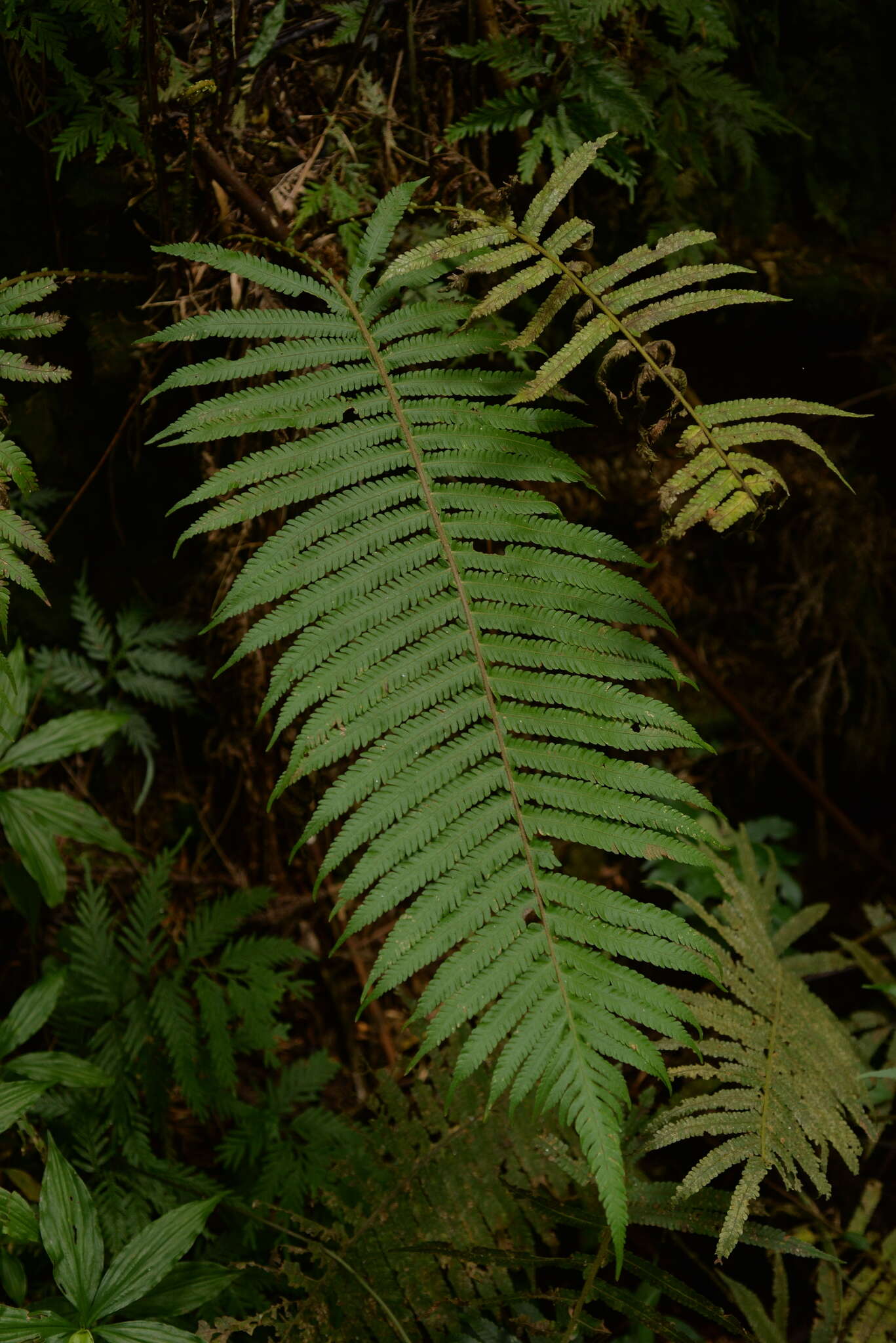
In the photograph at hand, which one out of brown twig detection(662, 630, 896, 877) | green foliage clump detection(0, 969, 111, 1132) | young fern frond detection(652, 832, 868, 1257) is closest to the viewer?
young fern frond detection(652, 832, 868, 1257)

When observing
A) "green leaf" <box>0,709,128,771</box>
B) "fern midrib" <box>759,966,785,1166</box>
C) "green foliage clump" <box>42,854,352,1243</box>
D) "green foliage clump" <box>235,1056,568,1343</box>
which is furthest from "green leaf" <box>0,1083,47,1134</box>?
"fern midrib" <box>759,966,785,1166</box>

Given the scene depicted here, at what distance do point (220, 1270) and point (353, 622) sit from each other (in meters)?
1.26

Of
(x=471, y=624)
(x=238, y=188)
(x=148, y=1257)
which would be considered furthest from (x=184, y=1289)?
(x=238, y=188)

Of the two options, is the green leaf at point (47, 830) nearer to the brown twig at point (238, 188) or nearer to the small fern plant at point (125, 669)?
the small fern plant at point (125, 669)

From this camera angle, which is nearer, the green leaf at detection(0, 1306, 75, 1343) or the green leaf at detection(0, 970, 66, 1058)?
the green leaf at detection(0, 1306, 75, 1343)

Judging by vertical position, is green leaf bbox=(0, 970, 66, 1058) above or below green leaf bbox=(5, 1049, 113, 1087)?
above

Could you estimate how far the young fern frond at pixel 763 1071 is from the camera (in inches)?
61.4

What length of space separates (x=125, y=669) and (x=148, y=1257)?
1572 mm

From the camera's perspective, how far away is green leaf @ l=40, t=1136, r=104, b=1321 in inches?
58.4

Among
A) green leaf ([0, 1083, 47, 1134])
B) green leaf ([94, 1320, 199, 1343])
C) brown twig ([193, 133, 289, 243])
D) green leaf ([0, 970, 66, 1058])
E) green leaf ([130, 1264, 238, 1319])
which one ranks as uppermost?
brown twig ([193, 133, 289, 243])

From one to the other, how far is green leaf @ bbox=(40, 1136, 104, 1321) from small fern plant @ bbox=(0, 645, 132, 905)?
1.97 ft

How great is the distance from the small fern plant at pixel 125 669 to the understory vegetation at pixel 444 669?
0.05 ft

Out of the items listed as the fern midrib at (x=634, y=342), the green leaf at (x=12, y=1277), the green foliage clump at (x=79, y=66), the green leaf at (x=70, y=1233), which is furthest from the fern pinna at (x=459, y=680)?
the green leaf at (x=12, y=1277)

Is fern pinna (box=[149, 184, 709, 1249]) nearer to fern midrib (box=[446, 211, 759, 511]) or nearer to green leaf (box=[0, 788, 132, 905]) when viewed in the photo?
fern midrib (box=[446, 211, 759, 511])
